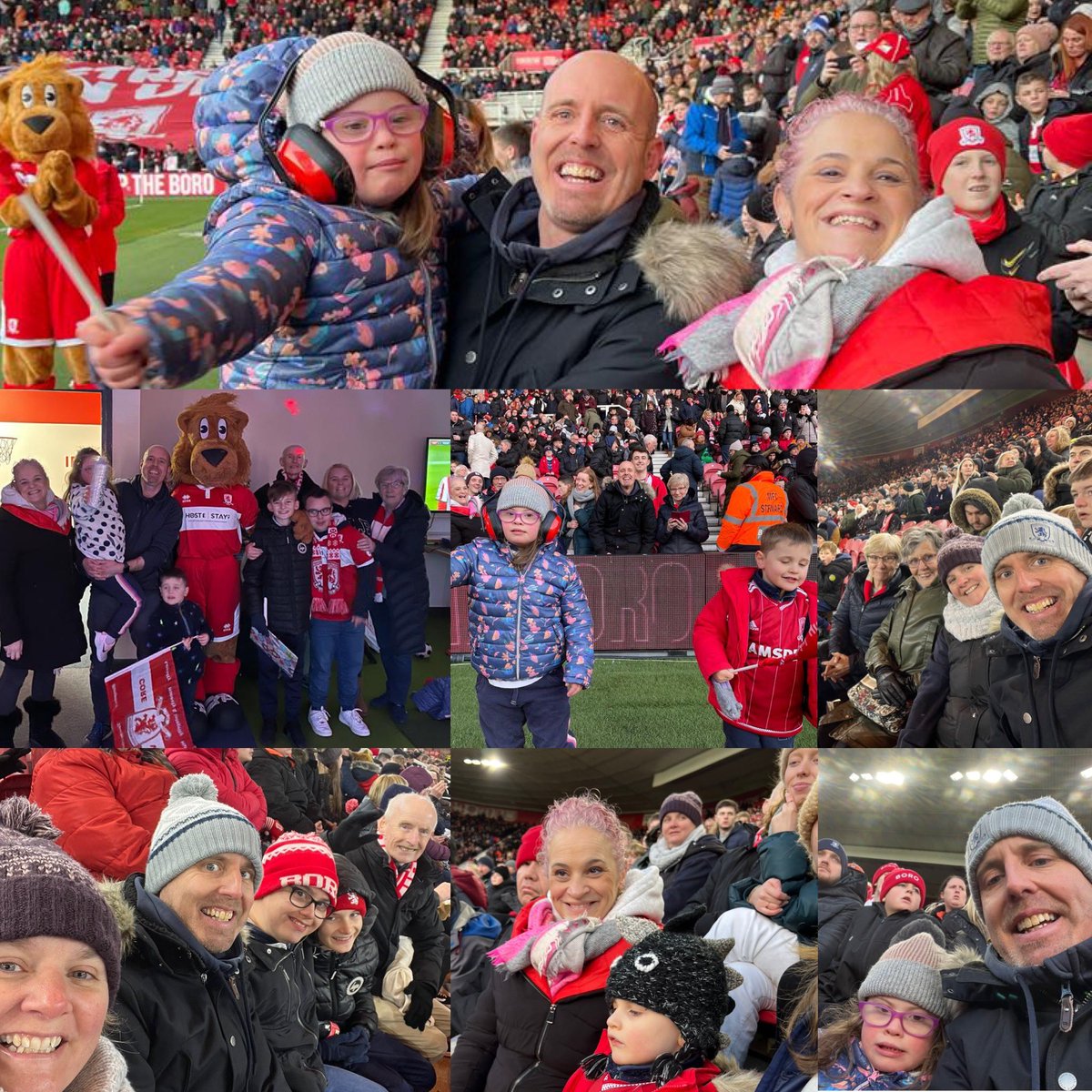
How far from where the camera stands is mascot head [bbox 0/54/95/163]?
523 centimetres

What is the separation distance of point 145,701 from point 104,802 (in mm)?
250

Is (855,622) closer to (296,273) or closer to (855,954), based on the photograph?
(855,954)

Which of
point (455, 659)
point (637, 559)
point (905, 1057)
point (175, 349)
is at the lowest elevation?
point (905, 1057)

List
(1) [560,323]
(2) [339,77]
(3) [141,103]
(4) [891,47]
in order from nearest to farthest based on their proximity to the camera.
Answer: (2) [339,77] < (1) [560,323] < (4) [891,47] < (3) [141,103]

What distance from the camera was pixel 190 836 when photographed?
290 cm

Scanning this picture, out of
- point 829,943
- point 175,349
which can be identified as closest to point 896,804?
point 829,943

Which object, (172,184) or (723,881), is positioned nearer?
(723,881)

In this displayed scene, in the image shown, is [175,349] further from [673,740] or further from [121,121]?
[121,121]

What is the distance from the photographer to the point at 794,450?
9.90 ft

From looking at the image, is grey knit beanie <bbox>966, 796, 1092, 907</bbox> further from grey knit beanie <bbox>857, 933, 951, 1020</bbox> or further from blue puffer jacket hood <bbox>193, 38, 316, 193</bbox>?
blue puffer jacket hood <bbox>193, 38, 316, 193</bbox>

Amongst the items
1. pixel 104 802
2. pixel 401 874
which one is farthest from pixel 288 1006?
pixel 104 802

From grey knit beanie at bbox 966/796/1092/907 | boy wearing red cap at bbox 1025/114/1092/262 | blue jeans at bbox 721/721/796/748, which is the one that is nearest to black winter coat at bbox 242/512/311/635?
blue jeans at bbox 721/721/796/748

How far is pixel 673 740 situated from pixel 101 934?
4.45 feet

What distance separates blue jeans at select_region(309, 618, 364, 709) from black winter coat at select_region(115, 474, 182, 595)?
1.30ft
